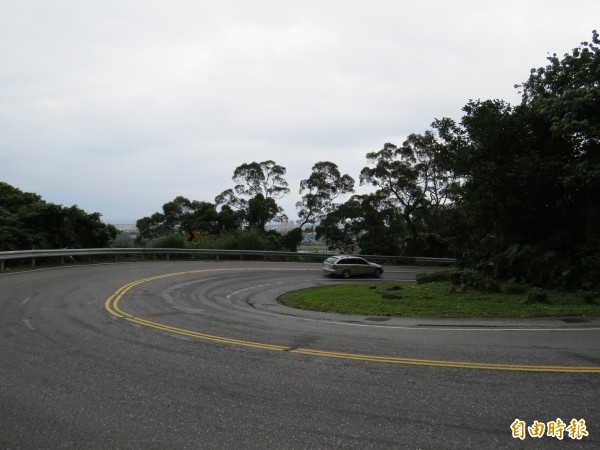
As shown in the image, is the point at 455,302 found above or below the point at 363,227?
below

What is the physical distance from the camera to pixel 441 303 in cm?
1498

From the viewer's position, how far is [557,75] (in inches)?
811

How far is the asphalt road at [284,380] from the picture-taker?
446 centimetres

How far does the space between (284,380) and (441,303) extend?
10337mm

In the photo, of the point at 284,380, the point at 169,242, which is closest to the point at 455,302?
the point at 284,380

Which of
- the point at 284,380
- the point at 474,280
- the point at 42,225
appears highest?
the point at 42,225

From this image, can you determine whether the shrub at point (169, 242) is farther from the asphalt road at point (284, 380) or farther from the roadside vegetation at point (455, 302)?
the asphalt road at point (284, 380)

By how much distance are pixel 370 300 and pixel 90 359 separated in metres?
11.0

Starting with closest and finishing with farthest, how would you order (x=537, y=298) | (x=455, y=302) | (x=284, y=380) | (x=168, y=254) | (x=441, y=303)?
A: (x=284, y=380) → (x=537, y=298) → (x=441, y=303) → (x=455, y=302) → (x=168, y=254)

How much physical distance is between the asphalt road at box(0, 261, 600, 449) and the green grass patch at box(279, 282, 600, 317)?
4.83 feet

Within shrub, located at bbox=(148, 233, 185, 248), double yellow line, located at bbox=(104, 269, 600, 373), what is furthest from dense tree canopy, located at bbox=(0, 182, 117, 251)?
double yellow line, located at bbox=(104, 269, 600, 373)

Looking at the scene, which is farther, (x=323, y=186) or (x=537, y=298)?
(x=323, y=186)

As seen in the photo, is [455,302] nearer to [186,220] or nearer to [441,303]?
[441,303]

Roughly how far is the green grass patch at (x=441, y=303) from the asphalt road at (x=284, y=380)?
147cm
